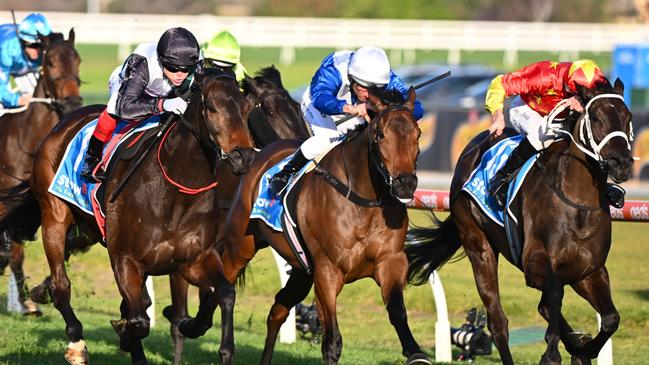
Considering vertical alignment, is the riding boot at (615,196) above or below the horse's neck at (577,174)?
below

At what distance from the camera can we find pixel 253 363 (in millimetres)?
7664

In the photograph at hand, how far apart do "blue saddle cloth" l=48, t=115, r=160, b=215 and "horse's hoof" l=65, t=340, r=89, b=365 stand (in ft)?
2.46

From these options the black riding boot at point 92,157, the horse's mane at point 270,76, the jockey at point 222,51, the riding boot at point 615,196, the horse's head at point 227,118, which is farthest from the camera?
the horse's mane at point 270,76

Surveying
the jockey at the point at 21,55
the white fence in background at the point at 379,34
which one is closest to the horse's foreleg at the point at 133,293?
the jockey at the point at 21,55

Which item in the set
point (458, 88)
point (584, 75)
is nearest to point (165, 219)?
point (584, 75)

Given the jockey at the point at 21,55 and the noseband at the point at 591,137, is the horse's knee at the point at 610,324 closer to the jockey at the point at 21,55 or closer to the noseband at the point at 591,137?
the noseband at the point at 591,137

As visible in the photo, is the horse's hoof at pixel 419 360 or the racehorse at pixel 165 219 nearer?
the horse's hoof at pixel 419 360

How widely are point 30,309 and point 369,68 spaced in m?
4.30

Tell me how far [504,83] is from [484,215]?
0.80 meters

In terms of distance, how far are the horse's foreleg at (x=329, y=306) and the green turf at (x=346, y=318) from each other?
2.43 feet

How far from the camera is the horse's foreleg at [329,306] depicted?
6.25m

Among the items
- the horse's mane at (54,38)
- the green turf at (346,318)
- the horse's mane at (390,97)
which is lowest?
the green turf at (346,318)

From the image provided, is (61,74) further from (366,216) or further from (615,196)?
(615,196)

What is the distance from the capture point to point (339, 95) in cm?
711
